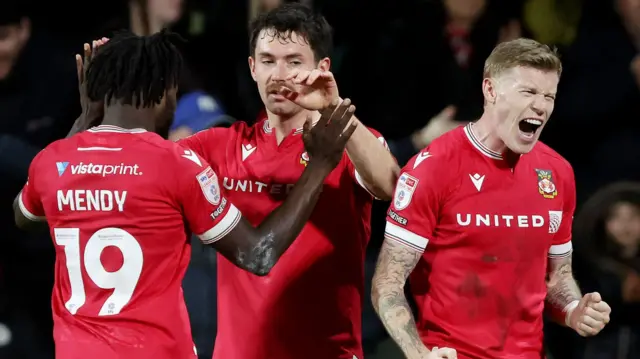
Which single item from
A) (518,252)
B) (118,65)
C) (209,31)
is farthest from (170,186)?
(209,31)

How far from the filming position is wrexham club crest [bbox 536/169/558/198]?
391 cm

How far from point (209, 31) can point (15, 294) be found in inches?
70.2

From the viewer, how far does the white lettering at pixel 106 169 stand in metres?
3.60

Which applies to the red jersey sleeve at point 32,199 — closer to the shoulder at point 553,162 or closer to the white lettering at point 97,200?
the white lettering at point 97,200

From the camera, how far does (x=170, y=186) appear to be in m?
3.60

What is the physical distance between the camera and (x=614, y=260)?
557 cm

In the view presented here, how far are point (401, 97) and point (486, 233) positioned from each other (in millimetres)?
2338

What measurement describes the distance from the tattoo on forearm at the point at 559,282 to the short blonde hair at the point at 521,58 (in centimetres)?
66

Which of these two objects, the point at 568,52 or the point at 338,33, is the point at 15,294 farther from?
the point at 568,52

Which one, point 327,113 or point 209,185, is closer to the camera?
point 209,185

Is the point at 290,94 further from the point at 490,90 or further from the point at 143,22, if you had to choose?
the point at 143,22

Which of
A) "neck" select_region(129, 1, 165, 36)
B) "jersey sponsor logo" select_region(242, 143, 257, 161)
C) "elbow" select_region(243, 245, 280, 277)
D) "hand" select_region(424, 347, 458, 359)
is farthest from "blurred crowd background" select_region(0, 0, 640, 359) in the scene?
"hand" select_region(424, 347, 458, 359)

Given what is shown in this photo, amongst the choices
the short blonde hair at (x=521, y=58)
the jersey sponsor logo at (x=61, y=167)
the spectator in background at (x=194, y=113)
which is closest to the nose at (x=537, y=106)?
the short blonde hair at (x=521, y=58)

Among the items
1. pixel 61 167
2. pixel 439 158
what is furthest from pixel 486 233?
pixel 61 167
